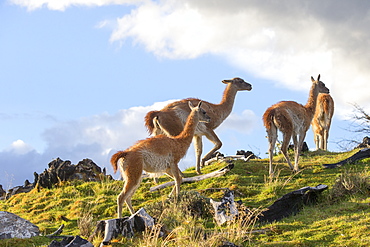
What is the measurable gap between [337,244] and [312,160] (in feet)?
33.7

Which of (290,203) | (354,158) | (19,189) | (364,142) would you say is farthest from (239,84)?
(19,189)

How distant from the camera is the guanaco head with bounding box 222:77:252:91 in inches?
828

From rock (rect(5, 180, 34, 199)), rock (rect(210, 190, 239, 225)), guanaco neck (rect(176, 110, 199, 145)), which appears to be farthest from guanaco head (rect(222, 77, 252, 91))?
rock (rect(5, 180, 34, 199))

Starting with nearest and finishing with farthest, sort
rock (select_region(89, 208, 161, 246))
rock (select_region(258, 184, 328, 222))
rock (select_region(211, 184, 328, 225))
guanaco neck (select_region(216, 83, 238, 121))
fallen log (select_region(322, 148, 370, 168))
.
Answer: rock (select_region(89, 208, 161, 246)), rock (select_region(211, 184, 328, 225)), rock (select_region(258, 184, 328, 222)), fallen log (select_region(322, 148, 370, 168)), guanaco neck (select_region(216, 83, 238, 121))

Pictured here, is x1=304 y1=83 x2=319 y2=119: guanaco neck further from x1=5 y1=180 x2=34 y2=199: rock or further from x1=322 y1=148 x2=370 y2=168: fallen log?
x1=5 y1=180 x2=34 y2=199: rock

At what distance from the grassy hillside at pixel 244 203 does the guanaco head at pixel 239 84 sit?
322 cm

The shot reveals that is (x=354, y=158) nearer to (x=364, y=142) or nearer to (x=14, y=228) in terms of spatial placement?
(x=364, y=142)

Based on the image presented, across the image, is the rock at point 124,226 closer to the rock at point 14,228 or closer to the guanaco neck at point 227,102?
the rock at point 14,228

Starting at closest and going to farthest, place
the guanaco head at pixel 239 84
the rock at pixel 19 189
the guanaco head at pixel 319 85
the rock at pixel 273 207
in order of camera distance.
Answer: the rock at pixel 273 207 < the guanaco head at pixel 319 85 < the guanaco head at pixel 239 84 < the rock at pixel 19 189

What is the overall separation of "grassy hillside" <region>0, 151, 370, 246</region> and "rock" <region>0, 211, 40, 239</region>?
776mm

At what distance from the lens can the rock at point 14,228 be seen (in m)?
12.8

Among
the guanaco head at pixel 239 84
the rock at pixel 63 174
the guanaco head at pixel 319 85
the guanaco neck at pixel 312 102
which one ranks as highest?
the guanaco head at pixel 239 84

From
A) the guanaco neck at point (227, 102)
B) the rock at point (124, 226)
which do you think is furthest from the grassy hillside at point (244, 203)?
the guanaco neck at point (227, 102)

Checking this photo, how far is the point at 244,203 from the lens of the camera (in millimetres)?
14227
